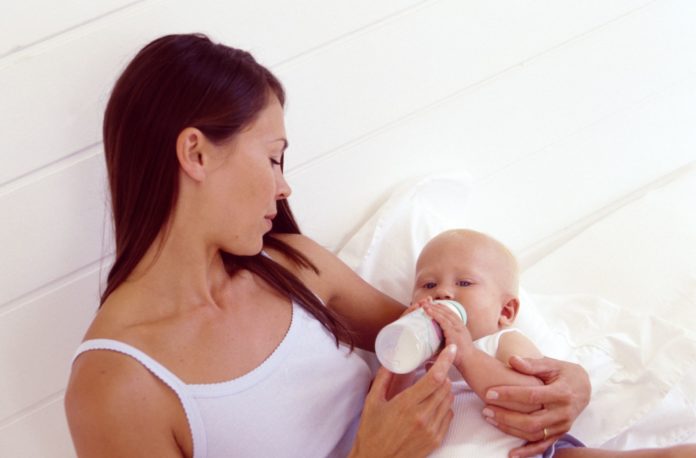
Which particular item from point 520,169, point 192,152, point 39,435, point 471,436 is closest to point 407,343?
point 471,436

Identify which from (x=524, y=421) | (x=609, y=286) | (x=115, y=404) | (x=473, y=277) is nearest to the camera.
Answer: (x=115, y=404)

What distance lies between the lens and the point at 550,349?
1.59 metres

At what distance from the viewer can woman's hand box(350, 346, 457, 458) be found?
4.09ft

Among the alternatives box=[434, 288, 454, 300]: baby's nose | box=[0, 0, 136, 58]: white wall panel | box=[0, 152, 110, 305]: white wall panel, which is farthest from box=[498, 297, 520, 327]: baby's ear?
box=[0, 0, 136, 58]: white wall panel

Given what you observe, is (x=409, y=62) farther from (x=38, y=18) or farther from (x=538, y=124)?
(x=38, y=18)

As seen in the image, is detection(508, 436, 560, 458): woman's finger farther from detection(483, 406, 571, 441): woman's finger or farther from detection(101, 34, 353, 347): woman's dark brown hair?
detection(101, 34, 353, 347): woman's dark brown hair

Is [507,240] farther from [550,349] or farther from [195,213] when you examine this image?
[195,213]

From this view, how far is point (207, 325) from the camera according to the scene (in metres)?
1.31

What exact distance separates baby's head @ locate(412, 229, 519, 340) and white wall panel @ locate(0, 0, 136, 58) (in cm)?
70

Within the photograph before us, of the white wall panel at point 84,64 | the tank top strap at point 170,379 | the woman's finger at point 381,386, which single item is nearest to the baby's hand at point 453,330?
the woman's finger at point 381,386

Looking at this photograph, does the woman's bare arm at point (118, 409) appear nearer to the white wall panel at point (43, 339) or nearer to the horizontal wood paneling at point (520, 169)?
the white wall panel at point (43, 339)

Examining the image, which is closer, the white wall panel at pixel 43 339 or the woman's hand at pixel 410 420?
the woman's hand at pixel 410 420

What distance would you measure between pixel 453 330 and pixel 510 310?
0.28 metres

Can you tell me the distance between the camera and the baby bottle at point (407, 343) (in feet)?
4.09
